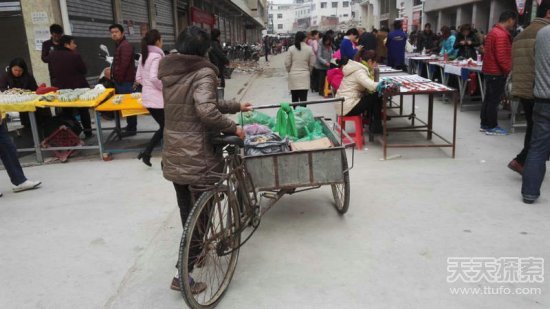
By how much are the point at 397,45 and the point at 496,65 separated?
4.29 metres

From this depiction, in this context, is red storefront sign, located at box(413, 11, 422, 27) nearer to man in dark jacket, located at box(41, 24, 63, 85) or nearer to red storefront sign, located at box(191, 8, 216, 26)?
red storefront sign, located at box(191, 8, 216, 26)

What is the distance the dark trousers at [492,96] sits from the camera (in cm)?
699

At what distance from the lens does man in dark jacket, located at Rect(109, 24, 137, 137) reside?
7039mm

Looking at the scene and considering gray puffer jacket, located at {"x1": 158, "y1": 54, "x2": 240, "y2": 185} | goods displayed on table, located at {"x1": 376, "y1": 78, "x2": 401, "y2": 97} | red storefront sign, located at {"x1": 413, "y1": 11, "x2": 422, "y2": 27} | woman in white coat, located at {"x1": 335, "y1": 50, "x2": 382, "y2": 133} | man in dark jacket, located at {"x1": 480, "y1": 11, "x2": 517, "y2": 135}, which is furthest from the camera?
red storefront sign, located at {"x1": 413, "y1": 11, "x2": 422, "y2": 27}

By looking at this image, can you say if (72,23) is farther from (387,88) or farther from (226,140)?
(226,140)

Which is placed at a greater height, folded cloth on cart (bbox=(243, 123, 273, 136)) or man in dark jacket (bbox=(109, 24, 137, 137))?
man in dark jacket (bbox=(109, 24, 137, 137))

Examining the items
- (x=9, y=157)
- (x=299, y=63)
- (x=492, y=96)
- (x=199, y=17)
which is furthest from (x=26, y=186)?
(x=199, y=17)

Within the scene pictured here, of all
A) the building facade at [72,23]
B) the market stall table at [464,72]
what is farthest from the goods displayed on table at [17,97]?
the market stall table at [464,72]

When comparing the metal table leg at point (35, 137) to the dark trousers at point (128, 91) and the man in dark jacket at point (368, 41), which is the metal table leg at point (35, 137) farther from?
the man in dark jacket at point (368, 41)

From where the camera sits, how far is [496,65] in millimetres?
6887

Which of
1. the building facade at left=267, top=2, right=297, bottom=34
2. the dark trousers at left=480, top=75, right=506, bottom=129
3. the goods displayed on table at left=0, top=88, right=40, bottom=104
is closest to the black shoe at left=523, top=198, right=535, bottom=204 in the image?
the dark trousers at left=480, top=75, right=506, bottom=129

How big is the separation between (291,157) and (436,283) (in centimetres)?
136

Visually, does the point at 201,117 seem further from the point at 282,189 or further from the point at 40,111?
the point at 40,111

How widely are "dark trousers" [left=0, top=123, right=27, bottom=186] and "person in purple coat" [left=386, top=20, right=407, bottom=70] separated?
865cm
